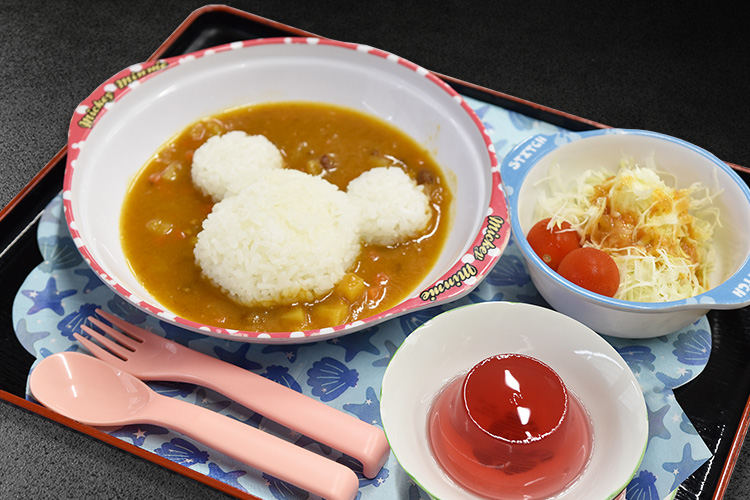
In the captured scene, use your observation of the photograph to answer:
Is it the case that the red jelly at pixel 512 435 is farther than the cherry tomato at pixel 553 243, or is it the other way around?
the cherry tomato at pixel 553 243

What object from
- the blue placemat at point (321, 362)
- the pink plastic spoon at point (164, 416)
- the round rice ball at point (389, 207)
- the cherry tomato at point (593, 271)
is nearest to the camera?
the pink plastic spoon at point (164, 416)

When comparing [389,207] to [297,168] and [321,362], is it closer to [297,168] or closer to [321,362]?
[297,168]

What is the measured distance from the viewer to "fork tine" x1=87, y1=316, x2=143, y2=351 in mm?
1885

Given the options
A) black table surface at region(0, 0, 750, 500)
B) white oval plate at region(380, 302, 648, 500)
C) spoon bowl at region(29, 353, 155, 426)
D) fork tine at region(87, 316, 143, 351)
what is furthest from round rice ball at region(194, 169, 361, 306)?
black table surface at region(0, 0, 750, 500)

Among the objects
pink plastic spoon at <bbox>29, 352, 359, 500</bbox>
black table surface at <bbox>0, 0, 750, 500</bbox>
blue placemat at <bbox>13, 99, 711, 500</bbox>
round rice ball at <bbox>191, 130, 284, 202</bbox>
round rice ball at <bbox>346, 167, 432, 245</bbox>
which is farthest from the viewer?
black table surface at <bbox>0, 0, 750, 500</bbox>

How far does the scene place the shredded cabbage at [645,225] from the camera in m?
1.93

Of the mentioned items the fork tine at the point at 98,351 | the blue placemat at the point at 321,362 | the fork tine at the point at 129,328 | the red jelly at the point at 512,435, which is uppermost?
the red jelly at the point at 512,435

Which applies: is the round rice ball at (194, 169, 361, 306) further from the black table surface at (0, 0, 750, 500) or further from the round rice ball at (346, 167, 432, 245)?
the black table surface at (0, 0, 750, 500)

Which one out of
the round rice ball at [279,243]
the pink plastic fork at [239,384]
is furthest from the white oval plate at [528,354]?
the round rice ball at [279,243]

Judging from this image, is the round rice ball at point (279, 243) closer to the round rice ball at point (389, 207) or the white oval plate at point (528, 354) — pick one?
the round rice ball at point (389, 207)

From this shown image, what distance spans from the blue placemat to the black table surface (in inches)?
23.1

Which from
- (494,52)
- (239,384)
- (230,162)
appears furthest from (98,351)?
(494,52)

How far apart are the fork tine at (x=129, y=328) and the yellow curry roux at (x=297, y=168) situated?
127mm

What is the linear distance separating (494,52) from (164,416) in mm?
2158
